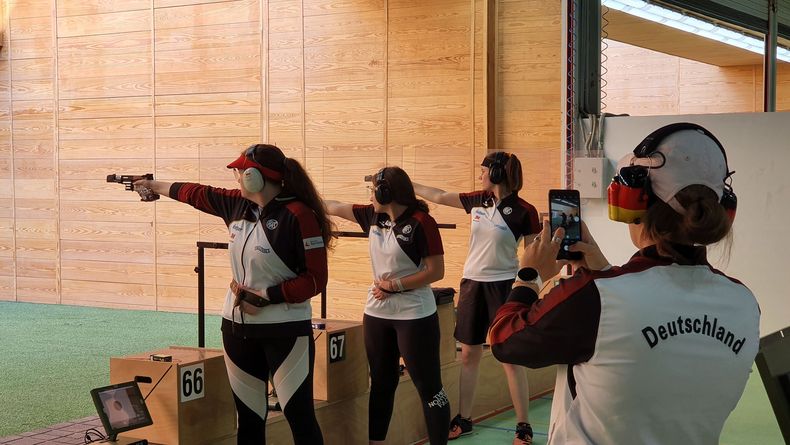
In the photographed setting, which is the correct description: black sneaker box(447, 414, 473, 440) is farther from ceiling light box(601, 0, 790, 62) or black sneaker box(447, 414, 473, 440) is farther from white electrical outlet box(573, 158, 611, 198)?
ceiling light box(601, 0, 790, 62)

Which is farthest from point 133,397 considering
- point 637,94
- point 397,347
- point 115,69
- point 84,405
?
point 637,94

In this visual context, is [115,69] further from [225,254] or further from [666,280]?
[666,280]

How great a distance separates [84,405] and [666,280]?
4648mm

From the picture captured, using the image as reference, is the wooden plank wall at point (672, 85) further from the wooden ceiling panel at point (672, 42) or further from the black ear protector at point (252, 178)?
the black ear protector at point (252, 178)

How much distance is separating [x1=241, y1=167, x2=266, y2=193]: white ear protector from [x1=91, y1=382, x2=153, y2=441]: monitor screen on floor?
93 cm

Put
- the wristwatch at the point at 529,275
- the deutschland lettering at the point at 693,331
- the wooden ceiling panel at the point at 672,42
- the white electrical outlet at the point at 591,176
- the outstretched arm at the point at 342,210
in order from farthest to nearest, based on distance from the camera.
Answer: the wooden ceiling panel at the point at 672,42, the white electrical outlet at the point at 591,176, the outstretched arm at the point at 342,210, the wristwatch at the point at 529,275, the deutschland lettering at the point at 693,331

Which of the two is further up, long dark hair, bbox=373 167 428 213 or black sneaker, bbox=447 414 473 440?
long dark hair, bbox=373 167 428 213

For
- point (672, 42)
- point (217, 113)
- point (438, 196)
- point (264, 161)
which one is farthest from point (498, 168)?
point (672, 42)

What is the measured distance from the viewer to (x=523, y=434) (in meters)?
4.95

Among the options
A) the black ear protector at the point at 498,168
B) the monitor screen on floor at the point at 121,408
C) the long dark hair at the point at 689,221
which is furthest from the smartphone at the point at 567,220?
the black ear protector at the point at 498,168

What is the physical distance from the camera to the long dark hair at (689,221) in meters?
1.64

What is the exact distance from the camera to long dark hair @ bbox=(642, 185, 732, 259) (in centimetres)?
164

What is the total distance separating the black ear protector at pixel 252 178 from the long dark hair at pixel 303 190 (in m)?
0.10

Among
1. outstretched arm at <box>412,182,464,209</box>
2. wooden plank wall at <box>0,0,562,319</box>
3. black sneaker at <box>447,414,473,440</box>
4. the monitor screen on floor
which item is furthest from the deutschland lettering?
wooden plank wall at <box>0,0,562,319</box>
